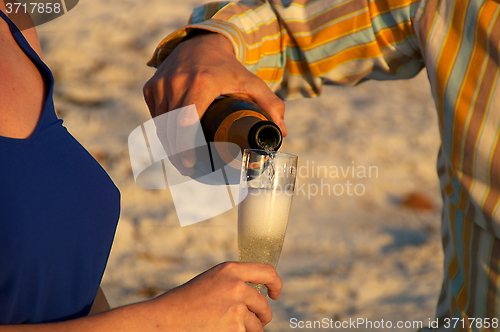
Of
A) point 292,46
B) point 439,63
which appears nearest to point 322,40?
point 292,46

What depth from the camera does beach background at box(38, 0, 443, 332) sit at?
7.03ft

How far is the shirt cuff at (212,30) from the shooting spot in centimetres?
71

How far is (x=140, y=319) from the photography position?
53cm

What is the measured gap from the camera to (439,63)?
823mm

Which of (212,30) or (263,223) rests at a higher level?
(212,30)

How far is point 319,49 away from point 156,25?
1592 mm

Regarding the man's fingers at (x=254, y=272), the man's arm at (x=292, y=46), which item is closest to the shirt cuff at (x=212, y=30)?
the man's arm at (x=292, y=46)

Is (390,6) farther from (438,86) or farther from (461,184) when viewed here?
(461,184)

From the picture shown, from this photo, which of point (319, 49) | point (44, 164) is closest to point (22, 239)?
point (44, 164)

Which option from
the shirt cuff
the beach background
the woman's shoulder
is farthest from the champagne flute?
the beach background

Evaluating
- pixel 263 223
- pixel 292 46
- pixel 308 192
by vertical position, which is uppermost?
pixel 292 46

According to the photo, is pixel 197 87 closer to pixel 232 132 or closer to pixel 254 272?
pixel 232 132

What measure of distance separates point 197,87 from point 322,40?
434mm

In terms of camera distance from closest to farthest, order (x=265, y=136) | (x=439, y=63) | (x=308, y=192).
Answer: (x=265, y=136)
(x=439, y=63)
(x=308, y=192)
